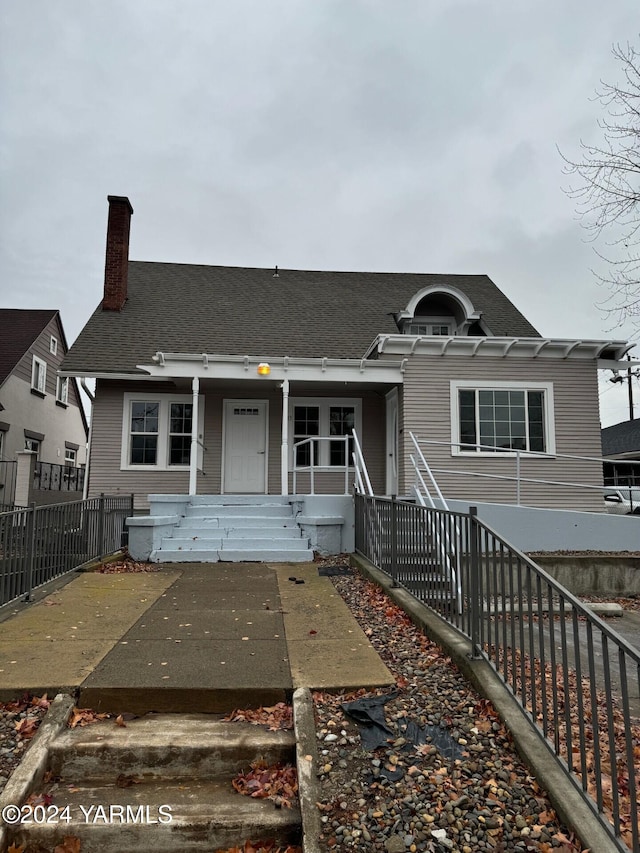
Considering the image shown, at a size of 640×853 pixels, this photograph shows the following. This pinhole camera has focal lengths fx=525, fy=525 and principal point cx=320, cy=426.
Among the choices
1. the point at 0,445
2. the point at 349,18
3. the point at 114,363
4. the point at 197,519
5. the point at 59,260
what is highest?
the point at 59,260

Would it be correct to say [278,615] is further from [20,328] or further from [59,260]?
[59,260]

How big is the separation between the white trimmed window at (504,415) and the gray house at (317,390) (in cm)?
3

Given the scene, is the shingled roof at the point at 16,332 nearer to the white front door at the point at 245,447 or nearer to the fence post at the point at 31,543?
the white front door at the point at 245,447

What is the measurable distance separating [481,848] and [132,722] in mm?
2036

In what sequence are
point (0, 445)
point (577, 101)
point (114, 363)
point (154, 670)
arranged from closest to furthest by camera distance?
point (154, 670) → point (577, 101) → point (114, 363) → point (0, 445)

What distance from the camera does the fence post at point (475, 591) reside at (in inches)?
145

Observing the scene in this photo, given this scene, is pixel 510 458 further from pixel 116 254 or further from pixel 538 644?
pixel 116 254

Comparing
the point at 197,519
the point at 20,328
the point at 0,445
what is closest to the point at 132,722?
the point at 197,519

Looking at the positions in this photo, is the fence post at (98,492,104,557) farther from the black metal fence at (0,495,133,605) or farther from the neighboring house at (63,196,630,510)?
the neighboring house at (63,196,630,510)

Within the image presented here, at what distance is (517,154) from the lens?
13312 millimetres

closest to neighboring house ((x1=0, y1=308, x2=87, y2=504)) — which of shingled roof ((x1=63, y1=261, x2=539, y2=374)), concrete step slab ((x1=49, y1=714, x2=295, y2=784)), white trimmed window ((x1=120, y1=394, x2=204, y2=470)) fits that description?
shingled roof ((x1=63, y1=261, x2=539, y2=374))

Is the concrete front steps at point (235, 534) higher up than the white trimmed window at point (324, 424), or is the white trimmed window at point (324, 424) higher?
the white trimmed window at point (324, 424)

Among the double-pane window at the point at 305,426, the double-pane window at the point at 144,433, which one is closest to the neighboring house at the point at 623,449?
the double-pane window at the point at 305,426

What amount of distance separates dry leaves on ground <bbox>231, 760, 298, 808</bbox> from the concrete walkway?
1.81 ft
